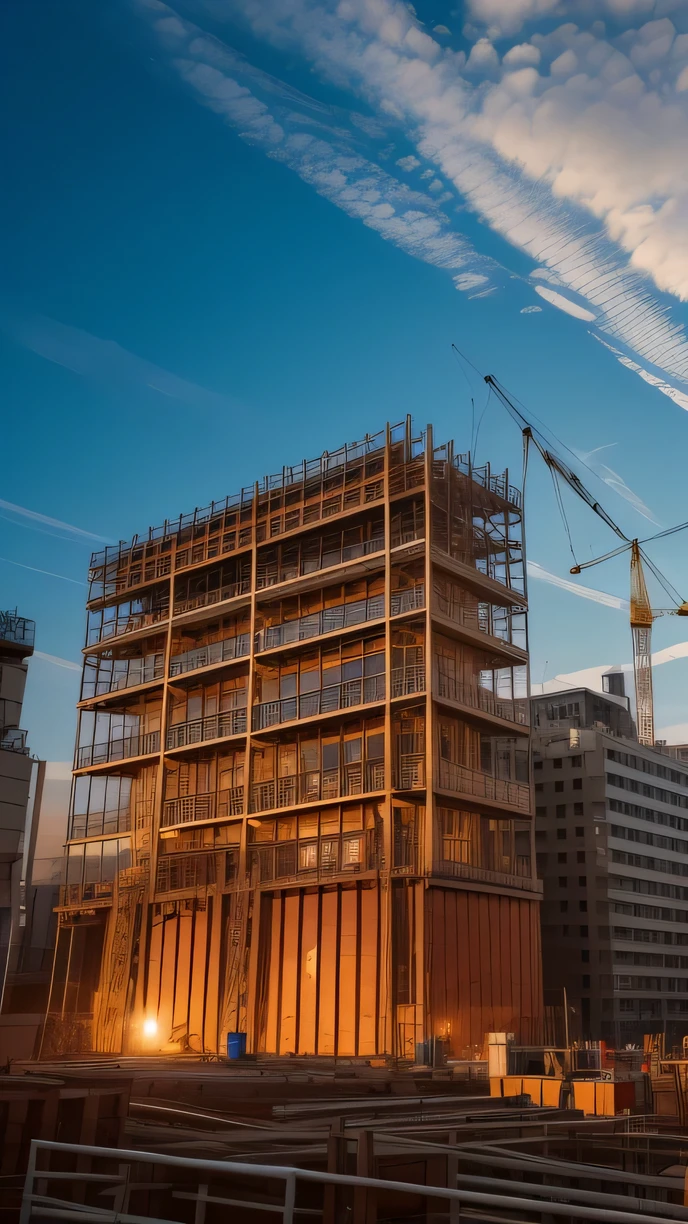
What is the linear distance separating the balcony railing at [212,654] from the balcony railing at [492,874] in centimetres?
1424

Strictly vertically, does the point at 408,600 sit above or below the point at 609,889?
above

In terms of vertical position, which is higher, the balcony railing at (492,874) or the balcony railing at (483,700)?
the balcony railing at (483,700)

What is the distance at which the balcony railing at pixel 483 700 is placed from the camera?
150ft

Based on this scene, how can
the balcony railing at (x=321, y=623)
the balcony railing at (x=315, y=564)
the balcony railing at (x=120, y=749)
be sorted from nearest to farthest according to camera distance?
the balcony railing at (x=321, y=623)
the balcony railing at (x=315, y=564)
the balcony railing at (x=120, y=749)

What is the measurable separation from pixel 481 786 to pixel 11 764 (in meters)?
18.5

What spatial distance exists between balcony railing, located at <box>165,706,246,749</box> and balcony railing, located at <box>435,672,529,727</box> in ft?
32.0

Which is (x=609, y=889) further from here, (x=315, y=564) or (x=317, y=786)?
(x=315, y=564)

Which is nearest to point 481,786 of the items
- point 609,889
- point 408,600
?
point 408,600

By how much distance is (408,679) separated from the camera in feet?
146

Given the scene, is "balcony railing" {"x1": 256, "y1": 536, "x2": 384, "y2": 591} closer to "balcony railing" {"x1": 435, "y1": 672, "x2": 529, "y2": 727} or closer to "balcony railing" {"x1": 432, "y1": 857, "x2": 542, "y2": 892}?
"balcony railing" {"x1": 435, "y1": 672, "x2": 529, "y2": 727}

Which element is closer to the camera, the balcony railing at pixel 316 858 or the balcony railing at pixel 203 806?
the balcony railing at pixel 316 858

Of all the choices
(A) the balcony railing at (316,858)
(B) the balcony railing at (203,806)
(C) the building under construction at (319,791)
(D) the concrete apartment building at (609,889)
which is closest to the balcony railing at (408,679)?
(C) the building under construction at (319,791)

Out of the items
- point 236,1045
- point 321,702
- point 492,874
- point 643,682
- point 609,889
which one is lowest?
point 236,1045

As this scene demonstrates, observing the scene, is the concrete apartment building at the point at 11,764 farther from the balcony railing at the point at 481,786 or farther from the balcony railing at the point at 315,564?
the balcony railing at the point at 481,786
